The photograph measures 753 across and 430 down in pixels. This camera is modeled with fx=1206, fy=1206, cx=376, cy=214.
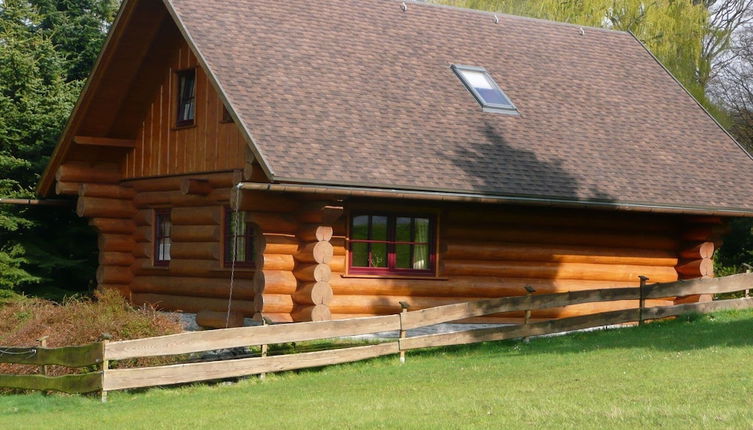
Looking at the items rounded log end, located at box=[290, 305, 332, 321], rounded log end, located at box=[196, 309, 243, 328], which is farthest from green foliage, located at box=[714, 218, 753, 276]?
rounded log end, located at box=[196, 309, 243, 328]

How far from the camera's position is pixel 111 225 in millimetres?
25469

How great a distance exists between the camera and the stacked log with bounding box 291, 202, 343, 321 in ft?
67.4

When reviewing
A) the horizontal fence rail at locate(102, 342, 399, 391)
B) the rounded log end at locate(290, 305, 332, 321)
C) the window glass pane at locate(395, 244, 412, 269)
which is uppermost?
the window glass pane at locate(395, 244, 412, 269)

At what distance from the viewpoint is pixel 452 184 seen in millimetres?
21406

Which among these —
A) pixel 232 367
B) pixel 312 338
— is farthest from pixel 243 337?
pixel 312 338

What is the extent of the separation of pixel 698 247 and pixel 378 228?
7269 mm

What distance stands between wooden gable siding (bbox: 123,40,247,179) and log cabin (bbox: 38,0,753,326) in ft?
0.17

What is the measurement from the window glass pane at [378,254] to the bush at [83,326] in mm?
3743

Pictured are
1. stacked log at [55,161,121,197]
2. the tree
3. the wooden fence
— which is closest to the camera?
the wooden fence

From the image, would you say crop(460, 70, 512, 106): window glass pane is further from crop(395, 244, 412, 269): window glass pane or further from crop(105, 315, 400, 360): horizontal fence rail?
crop(105, 315, 400, 360): horizontal fence rail

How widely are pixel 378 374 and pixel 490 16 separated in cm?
1297

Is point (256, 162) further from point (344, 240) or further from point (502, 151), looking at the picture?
point (502, 151)

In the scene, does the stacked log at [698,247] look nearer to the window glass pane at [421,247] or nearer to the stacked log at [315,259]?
the window glass pane at [421,247]

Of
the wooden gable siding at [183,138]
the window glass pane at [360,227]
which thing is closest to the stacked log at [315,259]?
the window glass pane at [360,227]
